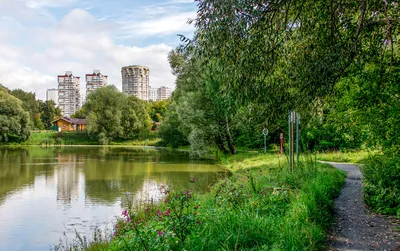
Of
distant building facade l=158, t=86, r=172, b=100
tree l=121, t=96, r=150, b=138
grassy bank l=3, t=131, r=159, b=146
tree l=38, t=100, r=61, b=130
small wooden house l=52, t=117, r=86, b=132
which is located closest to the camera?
grassy bank l=3, t=131, r=159, b=146

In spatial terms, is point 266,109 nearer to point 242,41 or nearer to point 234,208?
point 242,41

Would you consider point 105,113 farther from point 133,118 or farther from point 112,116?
point 133,118

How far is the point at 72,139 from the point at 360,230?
55032 mm

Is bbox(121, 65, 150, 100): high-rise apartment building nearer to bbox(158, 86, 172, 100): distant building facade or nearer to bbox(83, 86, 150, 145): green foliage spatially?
bbox(158, 86, 172, 100): distant building facade

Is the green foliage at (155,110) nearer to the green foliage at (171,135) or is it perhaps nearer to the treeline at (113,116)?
the treeline at (113,116)

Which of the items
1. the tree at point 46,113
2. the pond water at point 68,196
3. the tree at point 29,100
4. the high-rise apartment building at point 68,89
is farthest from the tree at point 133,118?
the high-rise apartment building at point 68,89

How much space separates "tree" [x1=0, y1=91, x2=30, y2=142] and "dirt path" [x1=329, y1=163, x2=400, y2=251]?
49640mm

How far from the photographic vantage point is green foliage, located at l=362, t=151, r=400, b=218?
615cm

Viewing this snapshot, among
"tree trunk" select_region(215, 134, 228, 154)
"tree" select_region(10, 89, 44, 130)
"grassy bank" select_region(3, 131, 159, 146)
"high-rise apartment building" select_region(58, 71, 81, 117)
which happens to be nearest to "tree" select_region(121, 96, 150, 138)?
"grassy bank" select_region(3, 131, 159, 146)

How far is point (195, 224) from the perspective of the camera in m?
4.66

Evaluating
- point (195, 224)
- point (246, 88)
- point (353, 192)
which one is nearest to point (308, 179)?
point (353, 192)

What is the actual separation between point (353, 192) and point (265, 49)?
15.0 feet

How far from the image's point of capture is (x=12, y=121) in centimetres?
4822

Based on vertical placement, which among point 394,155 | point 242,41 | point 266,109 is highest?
point 242,41
